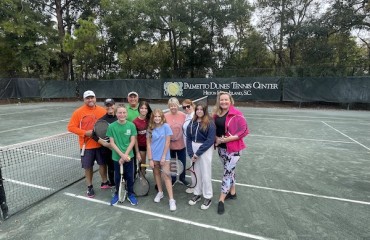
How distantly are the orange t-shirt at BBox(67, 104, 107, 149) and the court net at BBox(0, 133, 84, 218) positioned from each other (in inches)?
25.8

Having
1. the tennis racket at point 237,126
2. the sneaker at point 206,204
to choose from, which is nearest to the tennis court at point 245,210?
the sneaker at point 206,204

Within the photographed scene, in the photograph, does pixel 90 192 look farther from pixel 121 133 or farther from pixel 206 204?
pixel 206 204

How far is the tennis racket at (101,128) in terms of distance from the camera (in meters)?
4.29

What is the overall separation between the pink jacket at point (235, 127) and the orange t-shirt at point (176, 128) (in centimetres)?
86

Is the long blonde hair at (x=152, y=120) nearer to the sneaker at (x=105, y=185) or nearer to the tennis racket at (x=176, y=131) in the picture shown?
the tennis racket at (x=176, y=131)

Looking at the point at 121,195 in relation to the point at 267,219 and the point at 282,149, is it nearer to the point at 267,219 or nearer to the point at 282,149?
the point at 267,219

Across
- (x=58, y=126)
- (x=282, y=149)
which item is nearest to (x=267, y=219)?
(x=282, y=149)

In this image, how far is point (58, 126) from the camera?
1132cm

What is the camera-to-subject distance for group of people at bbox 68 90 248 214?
4.01 meters

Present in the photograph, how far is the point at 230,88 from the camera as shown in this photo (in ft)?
68.5

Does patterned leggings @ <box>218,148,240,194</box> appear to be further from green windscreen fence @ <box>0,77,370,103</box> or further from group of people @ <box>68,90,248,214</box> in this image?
green windscreen fence @ <box>0,77,370,103</box>

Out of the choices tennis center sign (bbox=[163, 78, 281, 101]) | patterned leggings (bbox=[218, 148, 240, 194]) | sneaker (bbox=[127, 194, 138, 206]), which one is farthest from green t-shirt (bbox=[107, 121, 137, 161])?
tennis center sign (bbox=[163, 78, 281, 101])

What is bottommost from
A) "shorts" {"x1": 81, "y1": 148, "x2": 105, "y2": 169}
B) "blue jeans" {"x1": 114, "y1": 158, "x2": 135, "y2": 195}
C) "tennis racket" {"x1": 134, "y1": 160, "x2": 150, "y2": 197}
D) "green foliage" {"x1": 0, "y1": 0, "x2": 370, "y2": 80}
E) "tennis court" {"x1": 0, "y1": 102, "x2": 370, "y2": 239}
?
"tennis court" {"x1": 0, "y1": 102, "x2": 370, "y2": 239}

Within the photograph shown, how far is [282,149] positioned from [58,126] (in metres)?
9.26
